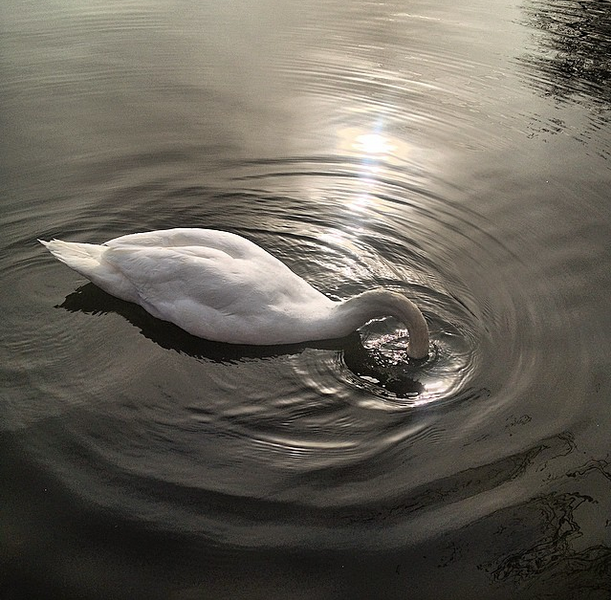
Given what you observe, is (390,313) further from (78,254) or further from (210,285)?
(78,254)

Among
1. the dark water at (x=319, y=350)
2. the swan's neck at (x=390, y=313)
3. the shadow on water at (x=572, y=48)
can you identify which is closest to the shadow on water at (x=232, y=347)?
the dark water at (x=319, y=350)

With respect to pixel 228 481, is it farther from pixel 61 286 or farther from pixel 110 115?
pixel 110 115

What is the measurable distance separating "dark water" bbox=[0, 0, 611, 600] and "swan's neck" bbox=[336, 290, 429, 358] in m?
0.21

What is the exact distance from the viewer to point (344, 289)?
6.83m

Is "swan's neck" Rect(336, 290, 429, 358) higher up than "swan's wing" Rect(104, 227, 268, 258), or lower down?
lower down

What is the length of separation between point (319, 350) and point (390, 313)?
0.66 meters

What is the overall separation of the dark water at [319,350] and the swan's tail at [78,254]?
0.33m

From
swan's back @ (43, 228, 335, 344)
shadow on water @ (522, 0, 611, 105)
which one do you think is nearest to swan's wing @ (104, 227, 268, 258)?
swan's back @ (43, 228, 335, 344)

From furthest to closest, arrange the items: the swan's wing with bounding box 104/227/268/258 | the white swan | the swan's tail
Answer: the swan's tail < the swan's wing with bounding box 104/227/268/258 < the white swan

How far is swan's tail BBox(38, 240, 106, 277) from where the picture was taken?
656 cm

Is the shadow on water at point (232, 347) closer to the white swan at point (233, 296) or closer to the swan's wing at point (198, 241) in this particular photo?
the white swan at point (233, 296)

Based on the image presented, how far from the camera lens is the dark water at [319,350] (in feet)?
15.1

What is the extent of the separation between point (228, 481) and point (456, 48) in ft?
32.3

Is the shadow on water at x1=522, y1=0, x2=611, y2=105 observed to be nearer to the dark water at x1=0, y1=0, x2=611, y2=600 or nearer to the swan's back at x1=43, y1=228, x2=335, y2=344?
the dark water at x1=0, y1=0, x2=611, y2=600
